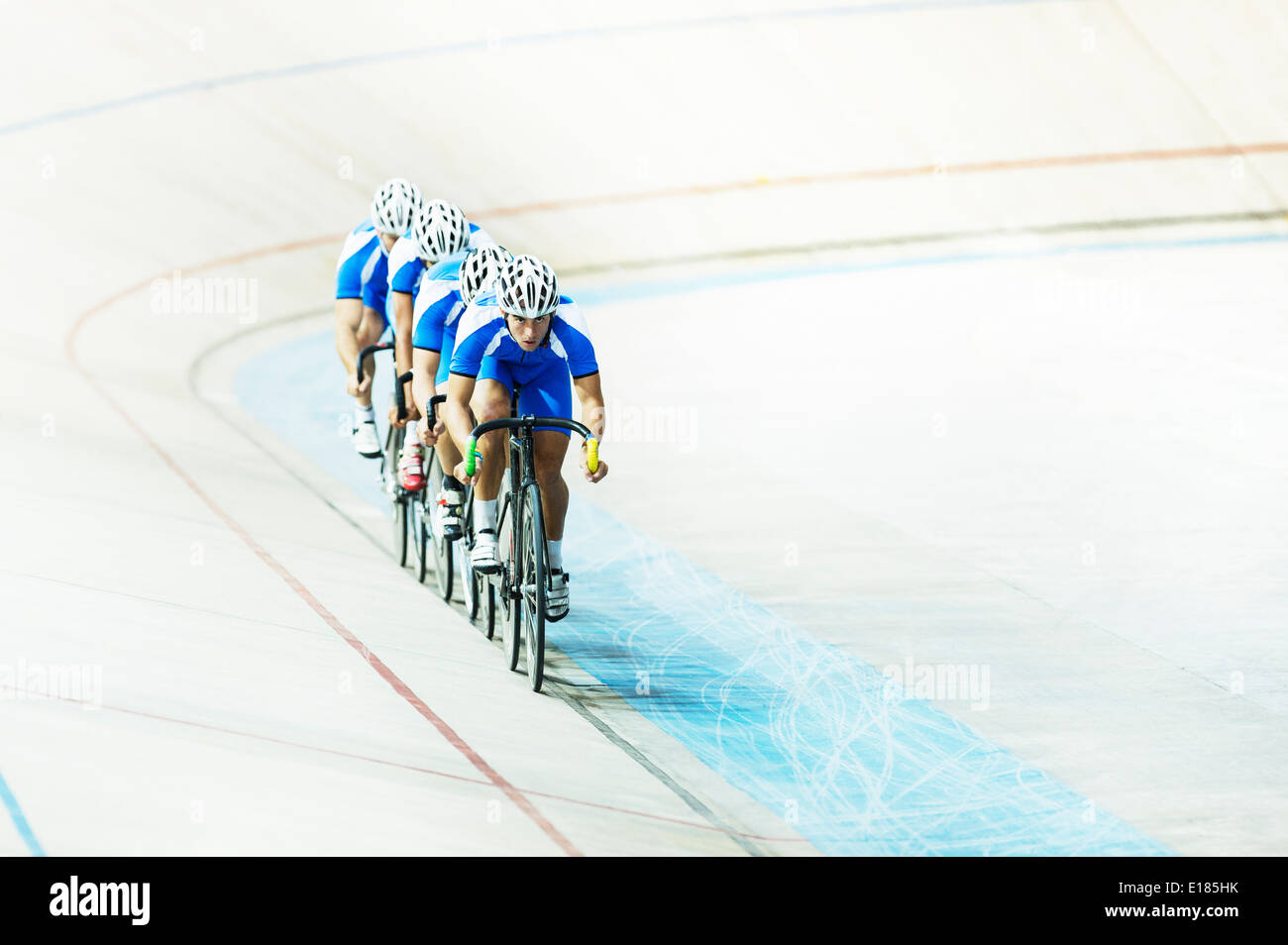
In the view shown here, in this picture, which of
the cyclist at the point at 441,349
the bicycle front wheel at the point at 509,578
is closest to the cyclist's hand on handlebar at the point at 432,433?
the cyclist at the point at 441,349

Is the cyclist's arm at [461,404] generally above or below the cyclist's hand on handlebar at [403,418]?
below

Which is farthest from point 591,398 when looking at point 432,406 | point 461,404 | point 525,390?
point 432,406

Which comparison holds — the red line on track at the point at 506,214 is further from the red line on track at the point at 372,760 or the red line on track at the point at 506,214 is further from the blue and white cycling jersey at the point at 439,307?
the blue and white cycling jersey at the point at 439,307

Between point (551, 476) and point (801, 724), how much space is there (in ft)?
3.35

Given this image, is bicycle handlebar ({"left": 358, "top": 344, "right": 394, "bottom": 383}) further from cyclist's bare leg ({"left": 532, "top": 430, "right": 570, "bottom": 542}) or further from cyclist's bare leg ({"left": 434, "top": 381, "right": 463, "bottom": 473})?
cyclist's bare leg ({"left": 532, "top": 430, "right": 570, "bottom": 542})

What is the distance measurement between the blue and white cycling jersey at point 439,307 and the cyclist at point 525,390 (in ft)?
1.87

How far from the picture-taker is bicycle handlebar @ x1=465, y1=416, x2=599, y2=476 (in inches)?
168

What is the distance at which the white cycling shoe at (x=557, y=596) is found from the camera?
4.50 m

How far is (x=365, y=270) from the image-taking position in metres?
6.27

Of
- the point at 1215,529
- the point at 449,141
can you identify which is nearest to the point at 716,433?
the point at 1215,529

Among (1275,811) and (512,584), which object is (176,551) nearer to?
(512,584)

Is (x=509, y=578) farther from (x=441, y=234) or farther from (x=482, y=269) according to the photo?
(x=441, y=234)

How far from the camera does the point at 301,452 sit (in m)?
7.76

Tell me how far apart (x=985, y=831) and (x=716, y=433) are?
Answer: 454 centimetres
